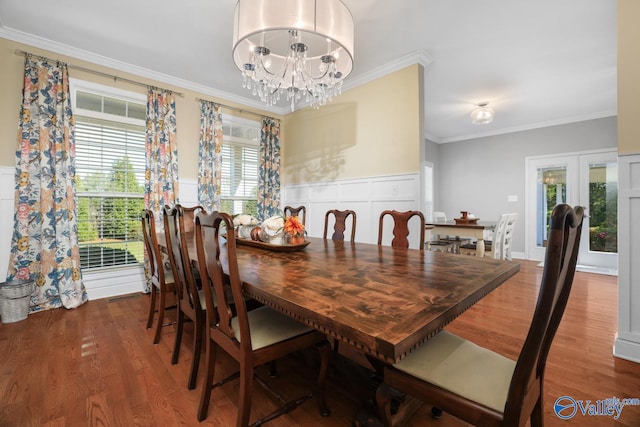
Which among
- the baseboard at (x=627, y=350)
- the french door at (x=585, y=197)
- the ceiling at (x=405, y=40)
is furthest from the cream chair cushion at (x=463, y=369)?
the french door at (x=585, y=197)

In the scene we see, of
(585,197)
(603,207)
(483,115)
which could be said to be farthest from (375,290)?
(585,197)

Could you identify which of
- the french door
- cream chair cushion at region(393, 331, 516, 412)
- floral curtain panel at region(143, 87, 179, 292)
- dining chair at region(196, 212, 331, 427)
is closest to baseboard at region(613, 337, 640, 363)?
cream chair cushion at region(393, 331, 516, 412)

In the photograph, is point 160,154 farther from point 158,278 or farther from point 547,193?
point 547,193

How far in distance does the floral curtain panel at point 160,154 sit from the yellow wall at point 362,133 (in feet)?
6.12

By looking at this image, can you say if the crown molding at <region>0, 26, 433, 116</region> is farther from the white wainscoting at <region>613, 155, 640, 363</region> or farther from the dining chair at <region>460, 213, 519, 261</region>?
the dining chair at <region>460, 213, 519, 261</region>

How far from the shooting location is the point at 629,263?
190cm

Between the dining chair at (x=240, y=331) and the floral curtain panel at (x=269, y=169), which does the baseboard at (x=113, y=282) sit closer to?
the floral curtain panel at (x=269, y=169)

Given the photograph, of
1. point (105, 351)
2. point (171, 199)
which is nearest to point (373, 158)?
point (171, 199)

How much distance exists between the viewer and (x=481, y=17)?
2504 millimetres

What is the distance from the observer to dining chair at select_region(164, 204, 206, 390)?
156cm

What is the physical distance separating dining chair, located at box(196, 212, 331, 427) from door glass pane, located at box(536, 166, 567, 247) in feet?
19.0

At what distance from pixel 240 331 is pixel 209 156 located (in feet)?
10.9

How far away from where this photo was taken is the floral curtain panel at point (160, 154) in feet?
11.2

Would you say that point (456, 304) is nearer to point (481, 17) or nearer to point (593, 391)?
point (593, 391)
